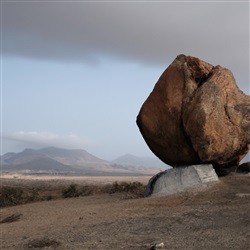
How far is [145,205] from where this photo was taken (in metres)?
12.7

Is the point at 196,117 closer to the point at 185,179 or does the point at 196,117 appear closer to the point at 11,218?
the point at 185,179

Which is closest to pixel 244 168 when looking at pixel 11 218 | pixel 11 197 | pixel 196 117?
pixel 196 117

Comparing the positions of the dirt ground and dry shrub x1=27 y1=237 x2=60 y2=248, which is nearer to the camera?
the dirt ground

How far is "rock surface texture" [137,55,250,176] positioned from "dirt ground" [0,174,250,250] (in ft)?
4.13

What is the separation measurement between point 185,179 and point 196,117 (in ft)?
6.99

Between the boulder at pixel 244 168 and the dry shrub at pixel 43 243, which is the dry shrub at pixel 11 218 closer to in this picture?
the dry shrub at pixel 43 243

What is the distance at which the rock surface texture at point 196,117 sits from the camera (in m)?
13.6

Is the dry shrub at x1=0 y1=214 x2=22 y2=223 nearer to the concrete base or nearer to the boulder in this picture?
the concrete base

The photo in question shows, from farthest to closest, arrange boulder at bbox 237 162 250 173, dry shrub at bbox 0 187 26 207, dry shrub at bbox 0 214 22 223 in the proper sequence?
dry shrub at bbox 0 187 26 207 < boulder at bbox 237 162 250 173 < dry shrub at bbox 0 214 22 223

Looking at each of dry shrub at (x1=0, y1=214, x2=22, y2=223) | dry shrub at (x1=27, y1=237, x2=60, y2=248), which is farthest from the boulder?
dry shrub at (x1=27, y1=237, x2=60, y2=248)

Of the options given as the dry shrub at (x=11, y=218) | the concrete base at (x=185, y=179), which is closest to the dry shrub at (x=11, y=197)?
the dry shrub at (x=11, y=218)

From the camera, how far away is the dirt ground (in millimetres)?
8891

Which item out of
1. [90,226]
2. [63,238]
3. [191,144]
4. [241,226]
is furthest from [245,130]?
[63,238]

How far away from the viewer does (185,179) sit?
1381cm
